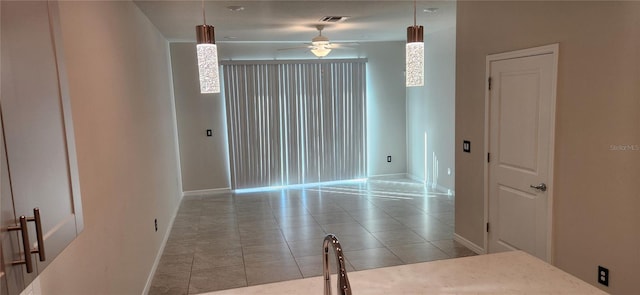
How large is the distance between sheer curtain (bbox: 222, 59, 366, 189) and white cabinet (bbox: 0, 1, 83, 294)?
5799mm

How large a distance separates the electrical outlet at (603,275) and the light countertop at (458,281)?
1367 millimetres

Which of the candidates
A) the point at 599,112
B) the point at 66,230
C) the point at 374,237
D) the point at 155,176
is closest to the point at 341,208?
the point at 374,237

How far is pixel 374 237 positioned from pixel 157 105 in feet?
9.82

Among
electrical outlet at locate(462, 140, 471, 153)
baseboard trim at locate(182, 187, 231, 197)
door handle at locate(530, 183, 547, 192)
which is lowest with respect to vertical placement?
baseboard trim at locate(182, 187, 231, 197)

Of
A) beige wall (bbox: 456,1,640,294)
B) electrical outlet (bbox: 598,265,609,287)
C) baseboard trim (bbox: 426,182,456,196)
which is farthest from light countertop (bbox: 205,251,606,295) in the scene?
baseboard trim (bbox: 426,182,456,196)

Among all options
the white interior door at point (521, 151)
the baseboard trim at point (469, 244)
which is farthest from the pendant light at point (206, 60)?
the baseboard trim at point (469, 244)

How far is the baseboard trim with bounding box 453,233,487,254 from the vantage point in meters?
3.96

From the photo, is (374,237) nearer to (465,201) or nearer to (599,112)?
(465,201)

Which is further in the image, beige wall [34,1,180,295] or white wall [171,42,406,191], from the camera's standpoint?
white wall [171,42,406,191]

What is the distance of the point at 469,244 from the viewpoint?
4.13 metres

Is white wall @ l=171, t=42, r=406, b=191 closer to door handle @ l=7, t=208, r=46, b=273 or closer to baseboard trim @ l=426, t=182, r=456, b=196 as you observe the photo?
baseboard trim @ l=426, t=182, r=456, b=196

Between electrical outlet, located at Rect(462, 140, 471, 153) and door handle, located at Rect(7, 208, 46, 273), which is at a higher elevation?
door handle, located at Rect(7, 208, 46, 273)

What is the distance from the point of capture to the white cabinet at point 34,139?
871 millimetres

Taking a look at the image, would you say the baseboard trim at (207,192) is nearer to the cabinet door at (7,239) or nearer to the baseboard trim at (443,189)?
the baseboard trim at (443,189)
